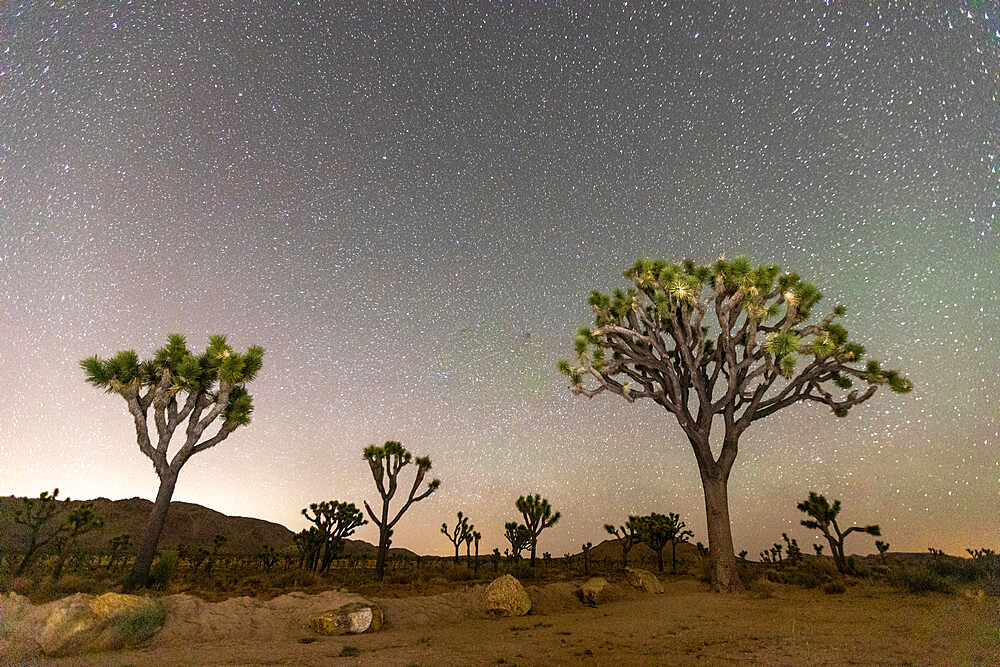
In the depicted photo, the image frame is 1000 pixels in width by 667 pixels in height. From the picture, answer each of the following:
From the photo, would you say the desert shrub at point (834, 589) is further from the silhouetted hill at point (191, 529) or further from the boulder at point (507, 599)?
the silhouetted hill at point (191, 529)

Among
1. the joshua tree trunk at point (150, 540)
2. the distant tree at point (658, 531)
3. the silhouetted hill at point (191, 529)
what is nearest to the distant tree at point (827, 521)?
the distant tree at point (658, 531)

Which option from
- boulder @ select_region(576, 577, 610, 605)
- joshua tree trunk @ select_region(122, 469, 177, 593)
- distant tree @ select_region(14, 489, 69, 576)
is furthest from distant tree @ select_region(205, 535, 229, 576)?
boulder @ select_region(576, 577, 610, 605)

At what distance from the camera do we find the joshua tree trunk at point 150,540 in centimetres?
1323

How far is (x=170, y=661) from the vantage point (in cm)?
683

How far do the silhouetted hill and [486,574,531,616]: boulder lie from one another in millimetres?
54393

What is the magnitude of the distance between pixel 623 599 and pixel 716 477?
15.6 feet

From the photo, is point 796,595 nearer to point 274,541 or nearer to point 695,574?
point 695,574

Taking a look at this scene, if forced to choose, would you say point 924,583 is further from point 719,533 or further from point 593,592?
point 593,592

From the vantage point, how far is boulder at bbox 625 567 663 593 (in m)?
15.0

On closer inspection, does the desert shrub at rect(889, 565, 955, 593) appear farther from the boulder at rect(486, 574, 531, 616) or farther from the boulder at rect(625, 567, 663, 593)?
the boulder at rect(486, 574, 531, 616)

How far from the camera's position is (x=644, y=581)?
15.2 m

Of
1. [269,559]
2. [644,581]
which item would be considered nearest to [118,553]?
[269,559]

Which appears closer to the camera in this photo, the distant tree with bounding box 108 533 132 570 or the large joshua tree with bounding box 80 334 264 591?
the large joshua tree with bounding box 80 334 264 591

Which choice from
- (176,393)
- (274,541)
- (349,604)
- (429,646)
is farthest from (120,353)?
(274,541)
